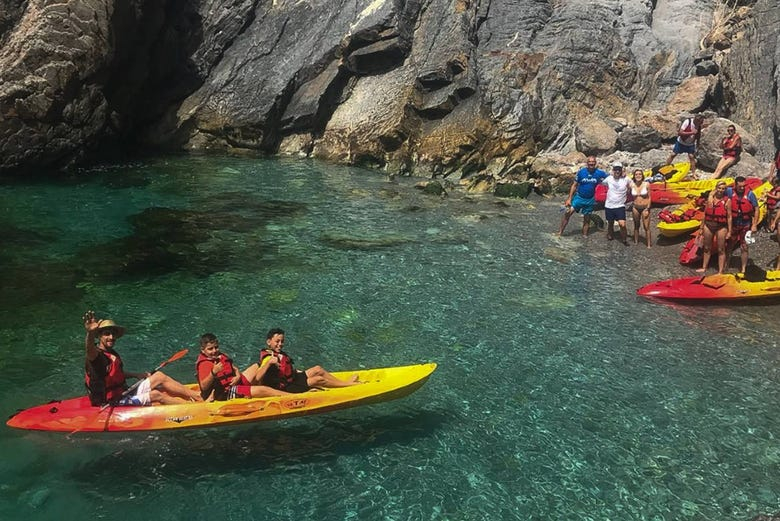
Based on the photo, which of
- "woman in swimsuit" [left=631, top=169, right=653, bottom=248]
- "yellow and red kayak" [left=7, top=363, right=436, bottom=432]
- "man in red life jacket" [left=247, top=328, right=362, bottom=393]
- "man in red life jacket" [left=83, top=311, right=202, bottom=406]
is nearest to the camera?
"yellow and red kayak" [left=7, top=363, right=436, bottom=432]

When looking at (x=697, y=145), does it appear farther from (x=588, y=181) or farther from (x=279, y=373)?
(x=279, y=373)

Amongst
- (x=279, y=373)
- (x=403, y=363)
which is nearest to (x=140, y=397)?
(x=279, y=373)

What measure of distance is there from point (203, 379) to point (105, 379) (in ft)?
3.70

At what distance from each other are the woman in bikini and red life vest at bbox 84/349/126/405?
11.4 m

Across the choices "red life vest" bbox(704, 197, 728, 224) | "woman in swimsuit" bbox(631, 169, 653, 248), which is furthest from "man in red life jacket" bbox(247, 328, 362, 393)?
"woman in swimsuit" bbox(631, 169, 653, 248)

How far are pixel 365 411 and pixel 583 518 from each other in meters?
2.99

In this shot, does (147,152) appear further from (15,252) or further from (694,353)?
(694,353)

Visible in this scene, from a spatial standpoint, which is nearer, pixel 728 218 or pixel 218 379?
pixel 218 379

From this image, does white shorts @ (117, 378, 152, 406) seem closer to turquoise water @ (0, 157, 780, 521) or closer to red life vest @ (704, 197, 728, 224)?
turquoise water @ (0, 157, 780, 521)

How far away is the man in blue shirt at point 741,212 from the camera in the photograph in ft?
39.7

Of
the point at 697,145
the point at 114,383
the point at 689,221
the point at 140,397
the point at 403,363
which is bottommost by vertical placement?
the point at 403,363

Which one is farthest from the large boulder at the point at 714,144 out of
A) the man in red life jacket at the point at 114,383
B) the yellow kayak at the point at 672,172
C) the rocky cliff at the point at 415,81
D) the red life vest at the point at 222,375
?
the man in red life jacket at the point at 114,383

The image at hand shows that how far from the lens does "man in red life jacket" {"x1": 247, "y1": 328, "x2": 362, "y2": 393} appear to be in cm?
748

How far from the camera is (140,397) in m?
7.19
